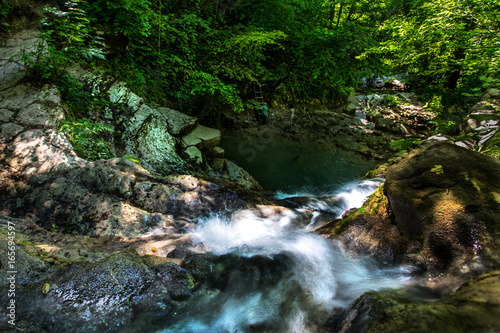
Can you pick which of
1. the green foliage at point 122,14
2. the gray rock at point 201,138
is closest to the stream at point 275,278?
the gray rock at point 201,138

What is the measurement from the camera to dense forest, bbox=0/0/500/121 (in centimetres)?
526

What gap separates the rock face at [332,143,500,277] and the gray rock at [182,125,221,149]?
4.41m

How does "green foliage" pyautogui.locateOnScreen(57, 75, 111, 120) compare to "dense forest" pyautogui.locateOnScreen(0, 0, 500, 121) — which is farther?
"dense forest" pyautogui.locateOnScreen(0, 0, 500, 121)

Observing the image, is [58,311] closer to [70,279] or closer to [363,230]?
[70,279]

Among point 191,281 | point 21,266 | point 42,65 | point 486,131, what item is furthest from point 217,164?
point 486,131

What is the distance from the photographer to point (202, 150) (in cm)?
666

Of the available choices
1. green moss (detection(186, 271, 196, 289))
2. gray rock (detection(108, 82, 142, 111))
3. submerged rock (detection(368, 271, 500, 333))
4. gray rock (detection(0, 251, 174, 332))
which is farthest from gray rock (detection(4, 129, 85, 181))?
submerged rock (detection(368, 271, 500, 333))

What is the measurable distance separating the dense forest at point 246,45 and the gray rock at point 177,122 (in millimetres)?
761

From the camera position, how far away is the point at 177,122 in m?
6.41

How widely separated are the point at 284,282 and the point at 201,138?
4.88 meters

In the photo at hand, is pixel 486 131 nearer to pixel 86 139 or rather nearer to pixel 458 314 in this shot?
pixel 458 314

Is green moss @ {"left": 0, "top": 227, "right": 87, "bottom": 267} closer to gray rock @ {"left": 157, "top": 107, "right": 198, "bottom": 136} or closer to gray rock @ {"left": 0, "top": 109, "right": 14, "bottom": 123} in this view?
gray rock @ {"left": 0, "top": 109, "right": 14, "bottom": 123}

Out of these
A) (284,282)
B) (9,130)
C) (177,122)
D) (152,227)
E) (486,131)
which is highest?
(486,131)

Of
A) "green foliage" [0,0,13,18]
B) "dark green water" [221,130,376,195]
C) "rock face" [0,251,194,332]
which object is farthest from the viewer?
"dark green water" [221,130,376,195]
